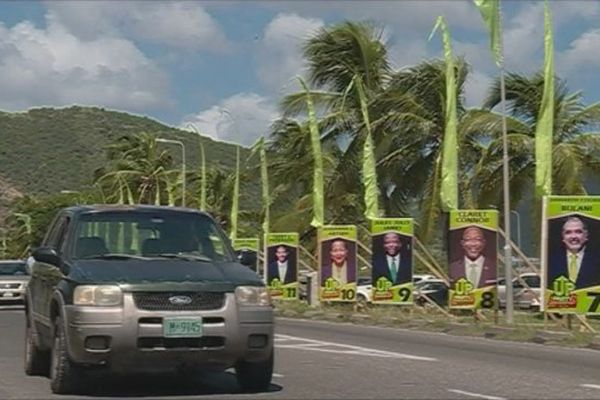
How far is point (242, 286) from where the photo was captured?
11461mm

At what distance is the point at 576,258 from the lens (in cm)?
2266

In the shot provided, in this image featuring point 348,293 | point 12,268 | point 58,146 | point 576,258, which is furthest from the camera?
point 58,146

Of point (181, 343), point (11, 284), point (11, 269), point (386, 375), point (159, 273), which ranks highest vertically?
point (11, 269)

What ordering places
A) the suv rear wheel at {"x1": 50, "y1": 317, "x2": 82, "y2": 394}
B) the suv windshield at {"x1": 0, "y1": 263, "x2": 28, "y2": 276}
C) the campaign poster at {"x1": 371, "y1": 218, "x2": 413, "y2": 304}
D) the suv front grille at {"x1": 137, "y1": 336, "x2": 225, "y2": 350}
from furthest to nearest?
the suv windshield at {"x1": 0, "y1": 263, "x2": 28, "y2": 276} < the campaign poster at {"x1": 371, "y1": 218, "x2": 413, "y2": 304} < the suv rear wheel at {"x1": 50, "y1": 317, "x2": 82, "y2": 394} < the suv front grille at {"x1": 137, "y1": 336, "x2": 225, "y2": 350}

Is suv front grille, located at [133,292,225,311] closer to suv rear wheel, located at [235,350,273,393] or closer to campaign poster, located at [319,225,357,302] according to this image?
suv rear wheel, located at [235,350,273,393]

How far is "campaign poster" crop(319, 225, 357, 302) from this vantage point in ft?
107

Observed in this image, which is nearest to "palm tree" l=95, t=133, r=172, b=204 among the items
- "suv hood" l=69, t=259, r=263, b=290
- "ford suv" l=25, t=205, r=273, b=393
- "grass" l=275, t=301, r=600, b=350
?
"grass" l=275, t=301, r=600, b=350

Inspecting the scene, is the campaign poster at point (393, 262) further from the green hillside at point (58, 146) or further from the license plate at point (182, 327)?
the green hillside at point (58, 146)

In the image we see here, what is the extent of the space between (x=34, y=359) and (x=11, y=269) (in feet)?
85.7

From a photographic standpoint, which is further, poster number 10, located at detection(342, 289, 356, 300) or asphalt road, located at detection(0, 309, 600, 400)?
poster number 10, located at detection(342, 289, 356, 300)

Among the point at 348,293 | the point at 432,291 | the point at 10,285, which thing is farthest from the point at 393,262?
the point at 10,285

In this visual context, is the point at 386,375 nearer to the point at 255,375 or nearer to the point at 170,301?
the point at 255,375

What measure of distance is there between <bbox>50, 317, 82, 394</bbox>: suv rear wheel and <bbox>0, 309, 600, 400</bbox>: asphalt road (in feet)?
0.60

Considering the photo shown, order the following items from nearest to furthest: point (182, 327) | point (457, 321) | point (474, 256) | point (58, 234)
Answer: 1. point (182, 327)
2. point (58, 234)
3. point (474, 256)
4. point (457, 321)
